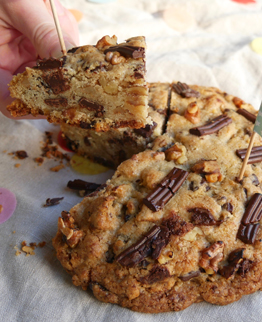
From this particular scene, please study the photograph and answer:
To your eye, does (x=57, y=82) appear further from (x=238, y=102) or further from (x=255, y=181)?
(x=238, y=102)

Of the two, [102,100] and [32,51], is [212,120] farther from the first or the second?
[32,51]

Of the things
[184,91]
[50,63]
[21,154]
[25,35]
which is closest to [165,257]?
[50,63]

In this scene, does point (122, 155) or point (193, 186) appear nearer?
point (193, 186)

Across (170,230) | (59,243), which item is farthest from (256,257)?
(59,243)

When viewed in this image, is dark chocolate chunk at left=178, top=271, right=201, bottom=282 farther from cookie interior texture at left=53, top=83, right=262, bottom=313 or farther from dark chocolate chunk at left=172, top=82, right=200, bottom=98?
dark chocolate chunk at left=172, top=82, right=200, bottom=98

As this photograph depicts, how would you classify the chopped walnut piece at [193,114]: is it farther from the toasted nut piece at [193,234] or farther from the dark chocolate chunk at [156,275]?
the dark chocolate chunk at [156,275]
